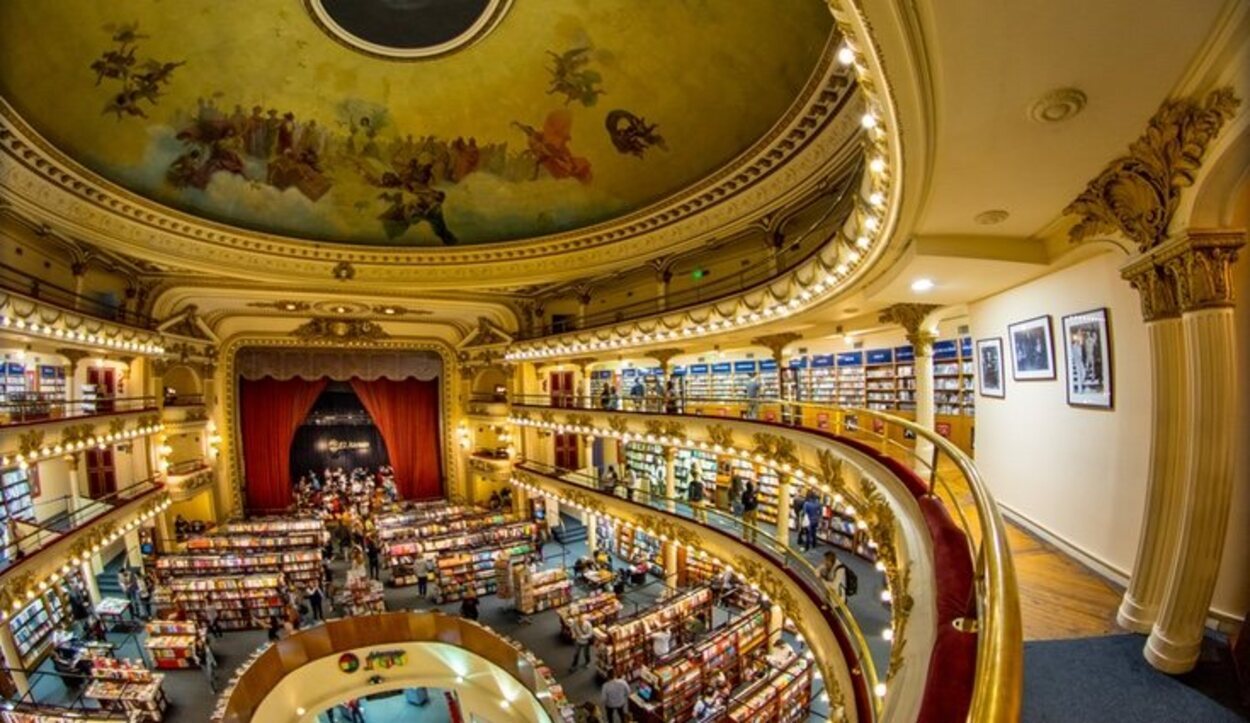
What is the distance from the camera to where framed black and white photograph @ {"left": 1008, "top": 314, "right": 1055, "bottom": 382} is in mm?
5258

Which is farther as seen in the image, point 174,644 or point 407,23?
point 407,23

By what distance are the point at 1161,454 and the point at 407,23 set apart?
1312 cm

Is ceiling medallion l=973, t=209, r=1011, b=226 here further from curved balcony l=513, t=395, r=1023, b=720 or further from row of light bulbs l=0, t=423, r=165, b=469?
row of light bulbs l=0, t=423, r=165, b=469

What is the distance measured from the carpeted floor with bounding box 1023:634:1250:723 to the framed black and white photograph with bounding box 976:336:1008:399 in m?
3.44

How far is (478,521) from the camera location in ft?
51.7

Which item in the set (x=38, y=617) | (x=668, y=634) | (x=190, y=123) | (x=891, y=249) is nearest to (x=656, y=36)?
(x=891, y=249)

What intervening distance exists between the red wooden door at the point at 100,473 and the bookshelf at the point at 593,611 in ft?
45.4

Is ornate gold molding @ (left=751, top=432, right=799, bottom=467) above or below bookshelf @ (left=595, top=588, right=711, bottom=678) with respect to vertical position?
above

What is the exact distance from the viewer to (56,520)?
29.7 feet

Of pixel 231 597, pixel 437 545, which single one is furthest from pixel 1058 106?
pixel 231 597

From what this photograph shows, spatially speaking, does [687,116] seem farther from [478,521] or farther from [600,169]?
[478,521]

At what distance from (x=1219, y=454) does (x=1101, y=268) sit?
2.00 metres

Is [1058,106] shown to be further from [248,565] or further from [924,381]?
[248,565]

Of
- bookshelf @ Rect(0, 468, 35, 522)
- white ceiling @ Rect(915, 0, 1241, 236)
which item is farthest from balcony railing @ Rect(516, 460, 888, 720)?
bookshelf @ Rect(0, 468, 35, 522)
